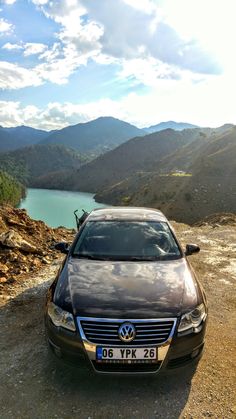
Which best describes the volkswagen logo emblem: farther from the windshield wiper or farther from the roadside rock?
the roadside rock

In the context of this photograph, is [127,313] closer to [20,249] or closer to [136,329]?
[136,329]

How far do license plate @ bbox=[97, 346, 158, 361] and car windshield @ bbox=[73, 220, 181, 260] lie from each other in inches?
58.6

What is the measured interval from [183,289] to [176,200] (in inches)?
2322

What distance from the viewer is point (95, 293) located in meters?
4.05

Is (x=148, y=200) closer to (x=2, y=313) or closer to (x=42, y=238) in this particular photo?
(x=42, y=238)

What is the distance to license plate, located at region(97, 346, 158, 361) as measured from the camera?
3627mm

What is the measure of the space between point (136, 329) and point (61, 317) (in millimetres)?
818

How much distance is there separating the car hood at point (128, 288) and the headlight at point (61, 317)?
90 millimetres

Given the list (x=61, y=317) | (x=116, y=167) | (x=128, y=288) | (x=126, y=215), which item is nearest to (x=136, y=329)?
(x=128, y=288)

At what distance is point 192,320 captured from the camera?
390 cm

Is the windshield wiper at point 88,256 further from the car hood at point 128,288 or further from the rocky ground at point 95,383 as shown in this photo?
the rocky ground at point 95,383

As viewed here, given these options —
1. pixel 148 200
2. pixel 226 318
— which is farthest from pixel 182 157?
pixel 226 318

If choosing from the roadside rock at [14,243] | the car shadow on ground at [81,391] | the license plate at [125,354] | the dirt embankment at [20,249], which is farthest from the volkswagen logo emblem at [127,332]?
the roadside rock at [14,243]

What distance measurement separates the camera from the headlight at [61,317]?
3.79 meters
